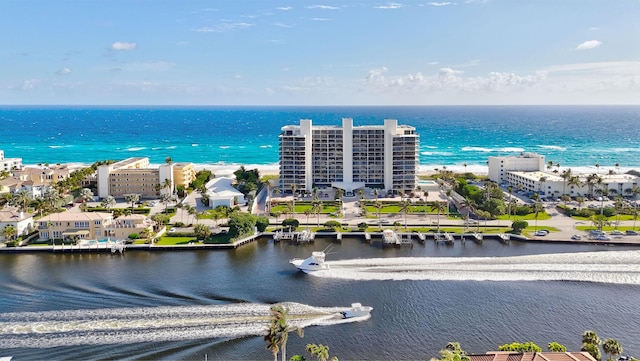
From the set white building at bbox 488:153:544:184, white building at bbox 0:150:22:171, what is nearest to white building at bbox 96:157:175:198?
white building at bbox 0:150:22:171

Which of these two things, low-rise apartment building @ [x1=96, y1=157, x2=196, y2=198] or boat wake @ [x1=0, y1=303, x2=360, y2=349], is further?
low-rise apartment building @ [x1=96, y1=157, x2=196, y2=198]

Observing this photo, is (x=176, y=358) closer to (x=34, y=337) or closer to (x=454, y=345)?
(x=34, y=337)

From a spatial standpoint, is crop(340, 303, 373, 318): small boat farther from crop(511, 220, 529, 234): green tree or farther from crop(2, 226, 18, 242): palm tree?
crop(2, 226, 18, 242): palm tree

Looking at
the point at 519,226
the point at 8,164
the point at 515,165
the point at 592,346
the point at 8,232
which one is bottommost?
the point at 592,346

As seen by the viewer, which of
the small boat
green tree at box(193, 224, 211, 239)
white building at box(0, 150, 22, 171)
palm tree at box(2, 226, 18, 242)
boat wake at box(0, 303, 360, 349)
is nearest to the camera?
boat wake at box(0, 303, 360, 349)

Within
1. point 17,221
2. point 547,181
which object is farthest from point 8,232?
point 547,181

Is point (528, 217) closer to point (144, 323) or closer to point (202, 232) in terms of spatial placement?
point (202, 232)

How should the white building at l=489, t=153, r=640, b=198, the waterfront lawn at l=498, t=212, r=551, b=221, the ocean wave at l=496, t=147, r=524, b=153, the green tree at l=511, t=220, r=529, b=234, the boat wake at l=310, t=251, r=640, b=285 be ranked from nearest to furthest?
the boat wake at l=310, t=251, r=640, b=285 < the green tree at l=511, t=220, r=529, b=234 < the waterfront lawn at l=498, t=212, r=551, b=221 < the white building at l=489, t=153, r=640, b=198 < the ocean wave at l=496, t=147, r=524, b=153
